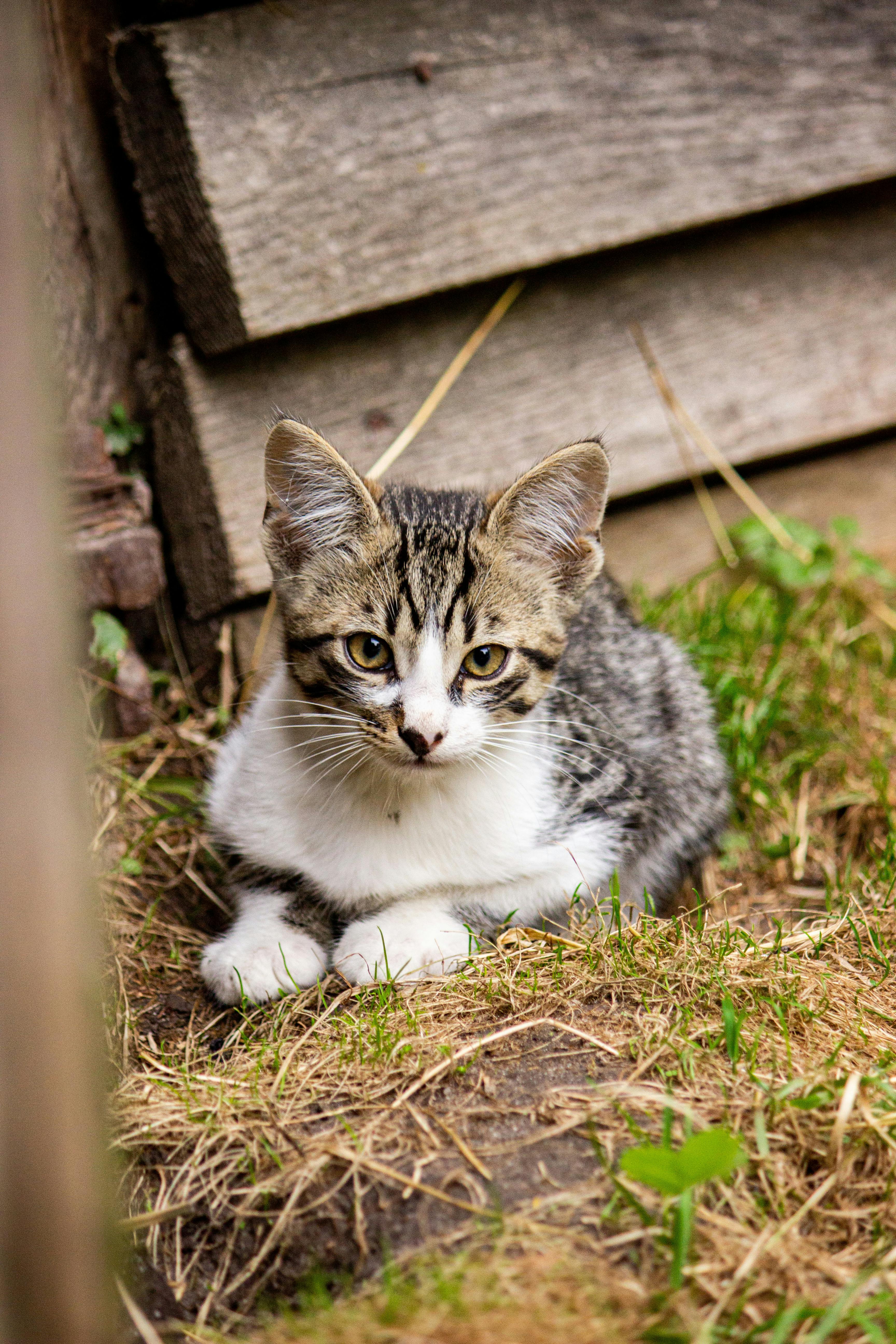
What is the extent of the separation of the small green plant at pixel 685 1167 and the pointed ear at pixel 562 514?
1.42 metres

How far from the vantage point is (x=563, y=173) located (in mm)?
3492

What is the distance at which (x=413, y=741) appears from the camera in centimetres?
227

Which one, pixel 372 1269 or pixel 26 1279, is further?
pixel 372 1269

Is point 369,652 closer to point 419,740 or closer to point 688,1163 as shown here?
point 419,740

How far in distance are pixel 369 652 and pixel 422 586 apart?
0.19m

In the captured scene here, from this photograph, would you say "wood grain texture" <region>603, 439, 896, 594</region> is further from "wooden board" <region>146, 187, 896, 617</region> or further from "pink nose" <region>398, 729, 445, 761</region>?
"pink nose" <region>398, 729, 445, 761</region>

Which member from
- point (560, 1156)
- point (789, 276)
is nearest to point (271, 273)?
point (789, 276)

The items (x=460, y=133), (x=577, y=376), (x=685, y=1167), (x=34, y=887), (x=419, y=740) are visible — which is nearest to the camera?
(x=34, y=887)

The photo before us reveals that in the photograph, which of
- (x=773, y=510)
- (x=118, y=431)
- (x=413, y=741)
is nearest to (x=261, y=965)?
(x=413, y=741)

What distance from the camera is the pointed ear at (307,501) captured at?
2.43m

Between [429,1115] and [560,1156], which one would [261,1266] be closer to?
[429,1115]

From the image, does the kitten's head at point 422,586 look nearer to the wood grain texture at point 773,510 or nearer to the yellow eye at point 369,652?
the yellow eye at point 369,652

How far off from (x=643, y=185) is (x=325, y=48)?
3.63ft

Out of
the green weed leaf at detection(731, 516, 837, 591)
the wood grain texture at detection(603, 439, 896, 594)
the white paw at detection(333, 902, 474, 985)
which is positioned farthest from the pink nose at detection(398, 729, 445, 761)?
the green weed leaf at detection(731, 516, 837, 591)
